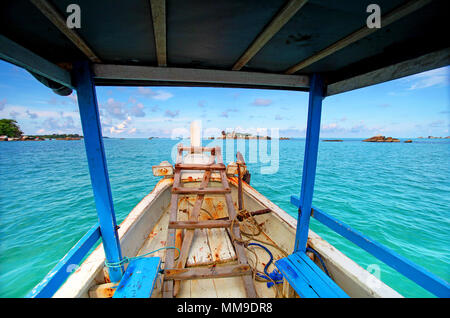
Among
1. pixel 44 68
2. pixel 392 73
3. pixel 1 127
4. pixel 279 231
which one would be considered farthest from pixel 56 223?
pixel 1 127

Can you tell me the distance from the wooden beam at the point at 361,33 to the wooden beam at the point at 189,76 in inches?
10.4

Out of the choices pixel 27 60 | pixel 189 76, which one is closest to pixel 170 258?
pixel 189 76

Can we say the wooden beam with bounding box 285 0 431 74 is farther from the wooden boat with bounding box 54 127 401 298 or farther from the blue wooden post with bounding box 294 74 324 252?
the wooden boat with bounding box 54 127 401 298

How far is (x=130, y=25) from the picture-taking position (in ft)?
4.12

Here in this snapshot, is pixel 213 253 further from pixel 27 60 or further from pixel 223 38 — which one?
pixel 27 60

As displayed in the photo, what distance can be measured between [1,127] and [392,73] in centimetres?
5967

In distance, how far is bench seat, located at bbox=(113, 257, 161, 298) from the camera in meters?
1.70

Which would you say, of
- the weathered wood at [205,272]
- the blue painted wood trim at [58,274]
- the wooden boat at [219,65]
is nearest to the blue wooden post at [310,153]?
the wooden boat at [219,65]

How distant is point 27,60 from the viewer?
1.31 metres

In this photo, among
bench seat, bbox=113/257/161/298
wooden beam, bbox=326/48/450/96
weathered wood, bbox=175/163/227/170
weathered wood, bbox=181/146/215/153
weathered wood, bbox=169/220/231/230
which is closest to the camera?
wooden beam, bbox=326/48/450/96

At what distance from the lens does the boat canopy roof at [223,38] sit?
3.57ft

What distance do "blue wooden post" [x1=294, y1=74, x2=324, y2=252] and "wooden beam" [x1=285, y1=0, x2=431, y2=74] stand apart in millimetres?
455

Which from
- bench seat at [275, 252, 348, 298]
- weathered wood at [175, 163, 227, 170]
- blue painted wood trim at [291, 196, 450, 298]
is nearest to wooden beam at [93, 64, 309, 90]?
blue painted wood trim at [291, 196, 450, 298]
